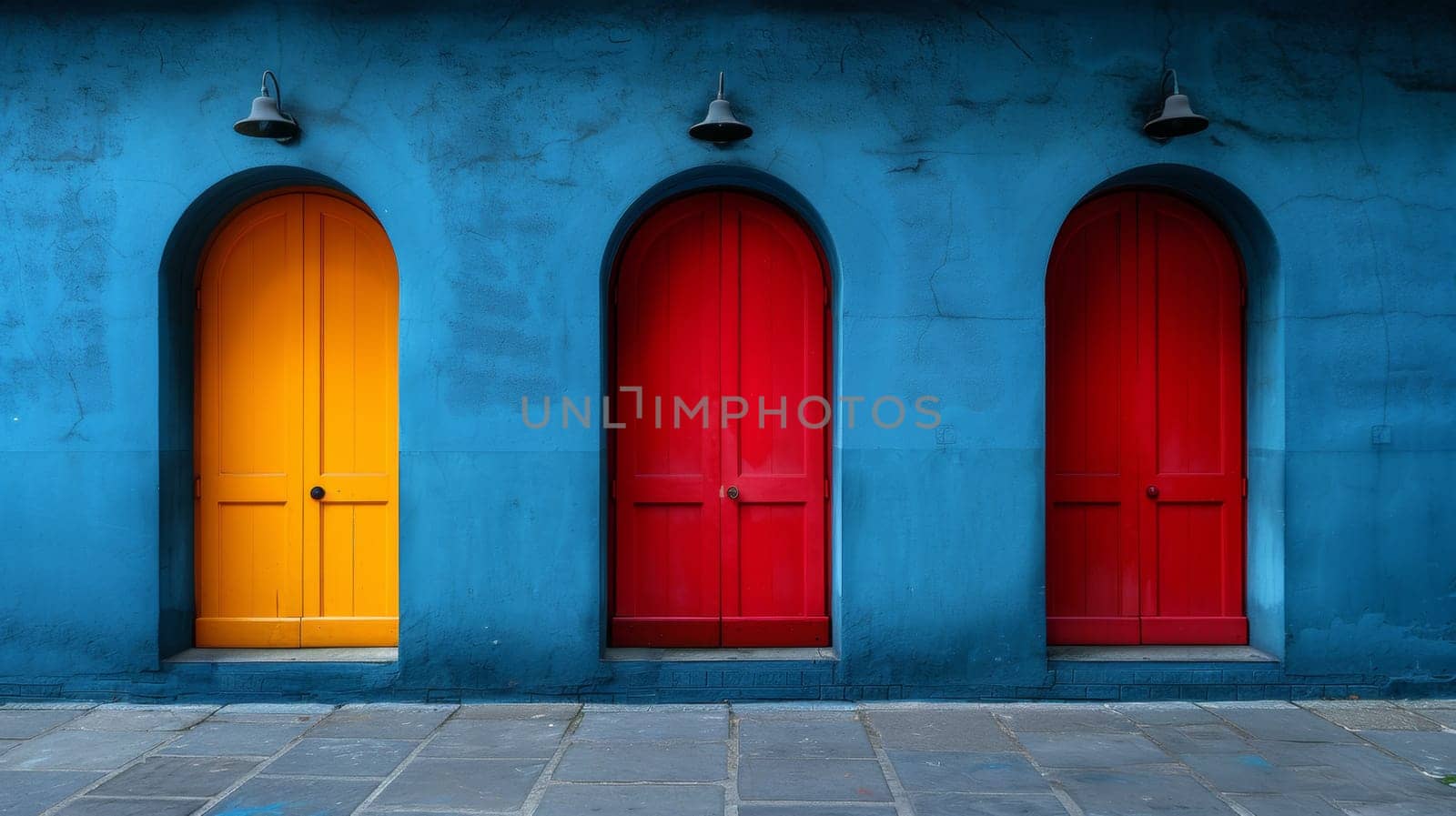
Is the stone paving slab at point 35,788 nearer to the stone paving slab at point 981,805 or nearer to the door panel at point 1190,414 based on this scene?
the stone paving slab at point 981,805

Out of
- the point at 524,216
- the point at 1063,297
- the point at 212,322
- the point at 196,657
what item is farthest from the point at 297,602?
the point at 1063,297

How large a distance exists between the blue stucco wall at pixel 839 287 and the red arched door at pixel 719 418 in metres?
0.40

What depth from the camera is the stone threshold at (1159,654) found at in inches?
221

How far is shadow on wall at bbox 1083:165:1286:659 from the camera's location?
563 cm

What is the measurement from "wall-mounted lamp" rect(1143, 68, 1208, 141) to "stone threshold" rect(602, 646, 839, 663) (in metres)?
3.77

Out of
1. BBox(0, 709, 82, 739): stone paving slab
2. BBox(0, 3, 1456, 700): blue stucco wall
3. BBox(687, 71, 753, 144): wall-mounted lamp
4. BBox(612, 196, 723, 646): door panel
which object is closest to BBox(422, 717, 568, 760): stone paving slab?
BBox(0, 3, 1456, 700): blue stucco wall

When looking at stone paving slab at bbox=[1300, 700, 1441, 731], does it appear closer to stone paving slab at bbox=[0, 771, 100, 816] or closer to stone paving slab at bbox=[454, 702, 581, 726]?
stone paving slab at bbox=[454, 702, 581, 726]

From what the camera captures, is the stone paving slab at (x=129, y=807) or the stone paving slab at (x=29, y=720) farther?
the stone paving slab at (x=29, y=720)

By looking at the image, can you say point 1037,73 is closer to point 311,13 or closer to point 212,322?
point 311,13

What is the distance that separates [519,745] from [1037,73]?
503cm

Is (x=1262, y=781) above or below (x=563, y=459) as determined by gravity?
below

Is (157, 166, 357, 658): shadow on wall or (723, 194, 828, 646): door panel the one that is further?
(723, 194, 828, 646): door panel

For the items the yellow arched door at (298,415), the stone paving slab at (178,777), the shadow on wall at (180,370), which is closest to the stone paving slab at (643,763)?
the stone paving slab at (178,777)

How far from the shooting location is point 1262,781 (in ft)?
14.2
